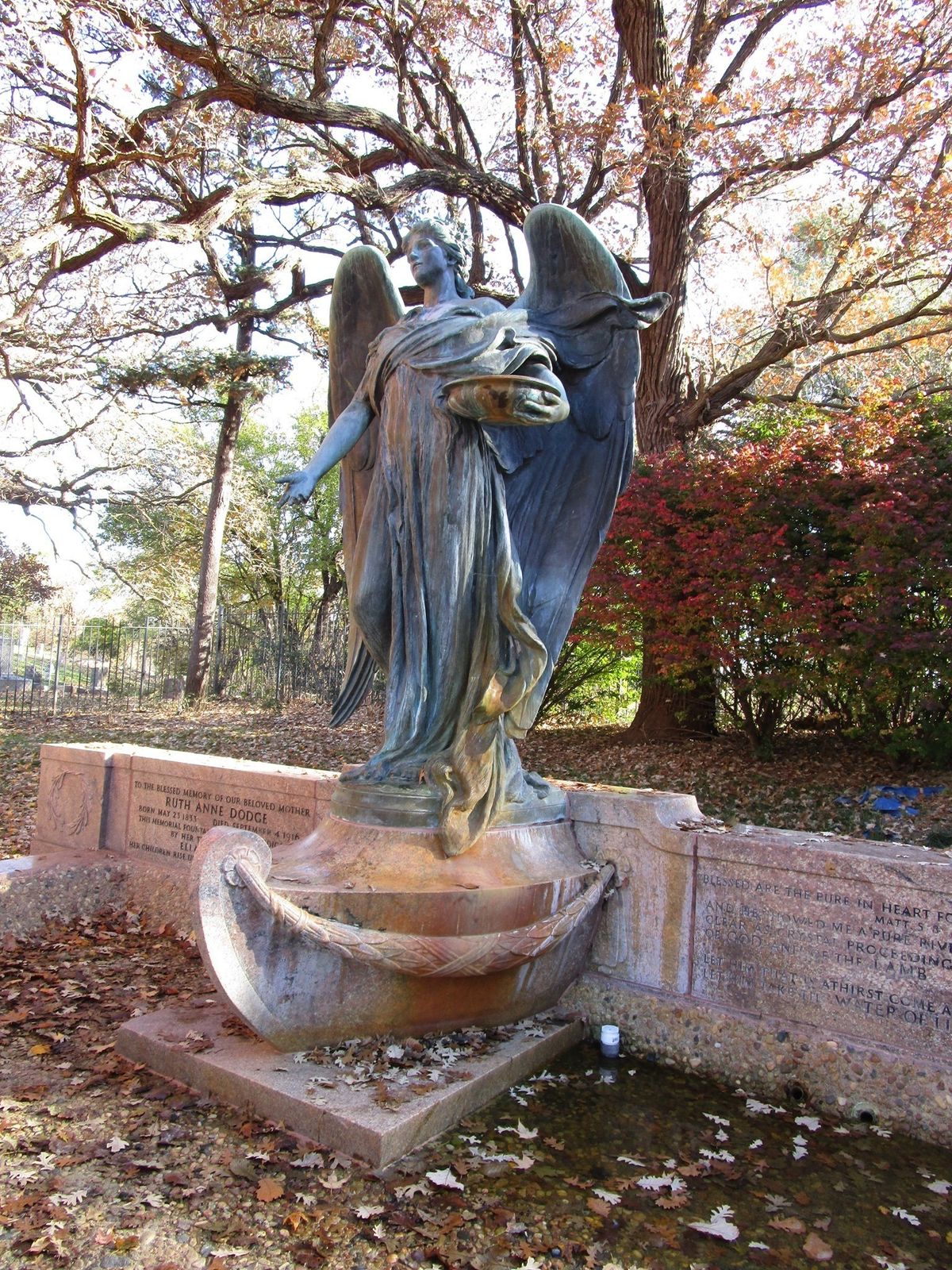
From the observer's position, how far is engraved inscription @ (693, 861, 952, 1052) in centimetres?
296

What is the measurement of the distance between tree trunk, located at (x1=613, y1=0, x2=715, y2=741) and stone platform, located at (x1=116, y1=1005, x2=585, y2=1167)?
24.4ft

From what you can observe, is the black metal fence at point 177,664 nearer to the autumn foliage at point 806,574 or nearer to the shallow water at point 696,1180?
the autumn foliage at point 806,574

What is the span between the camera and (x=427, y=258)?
3625mm

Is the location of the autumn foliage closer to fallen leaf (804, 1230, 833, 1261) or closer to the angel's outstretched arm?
the angel's outstretched arm

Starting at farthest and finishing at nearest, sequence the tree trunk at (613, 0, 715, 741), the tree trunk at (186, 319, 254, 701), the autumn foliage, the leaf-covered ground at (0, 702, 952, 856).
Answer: the tree trunk at (186, 319, 254, 701)
the tree trunk at (613, 0, 715, 741)
the autumn foliage
the leaf-covered ground at (0, 702, 952, 856)

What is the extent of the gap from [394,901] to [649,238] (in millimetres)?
10428

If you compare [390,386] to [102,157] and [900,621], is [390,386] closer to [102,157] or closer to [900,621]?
[900,621]

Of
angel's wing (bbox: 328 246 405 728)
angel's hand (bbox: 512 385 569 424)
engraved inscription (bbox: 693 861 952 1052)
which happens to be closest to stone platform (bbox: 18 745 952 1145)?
engraved inscription (bbox: 693 861 952 1052)

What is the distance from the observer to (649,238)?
37.3ft

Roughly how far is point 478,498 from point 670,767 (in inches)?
247

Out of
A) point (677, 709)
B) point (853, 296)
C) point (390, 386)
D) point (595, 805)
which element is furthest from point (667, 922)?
point (853, 296)

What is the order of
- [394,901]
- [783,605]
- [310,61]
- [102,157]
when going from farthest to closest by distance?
[310,61]
[102,157]
[783,605]
[394,901]

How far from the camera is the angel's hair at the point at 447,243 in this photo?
3625 mm

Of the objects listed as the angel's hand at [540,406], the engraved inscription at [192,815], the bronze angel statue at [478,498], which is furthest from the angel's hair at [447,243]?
the engraved inscription at [192,815]
